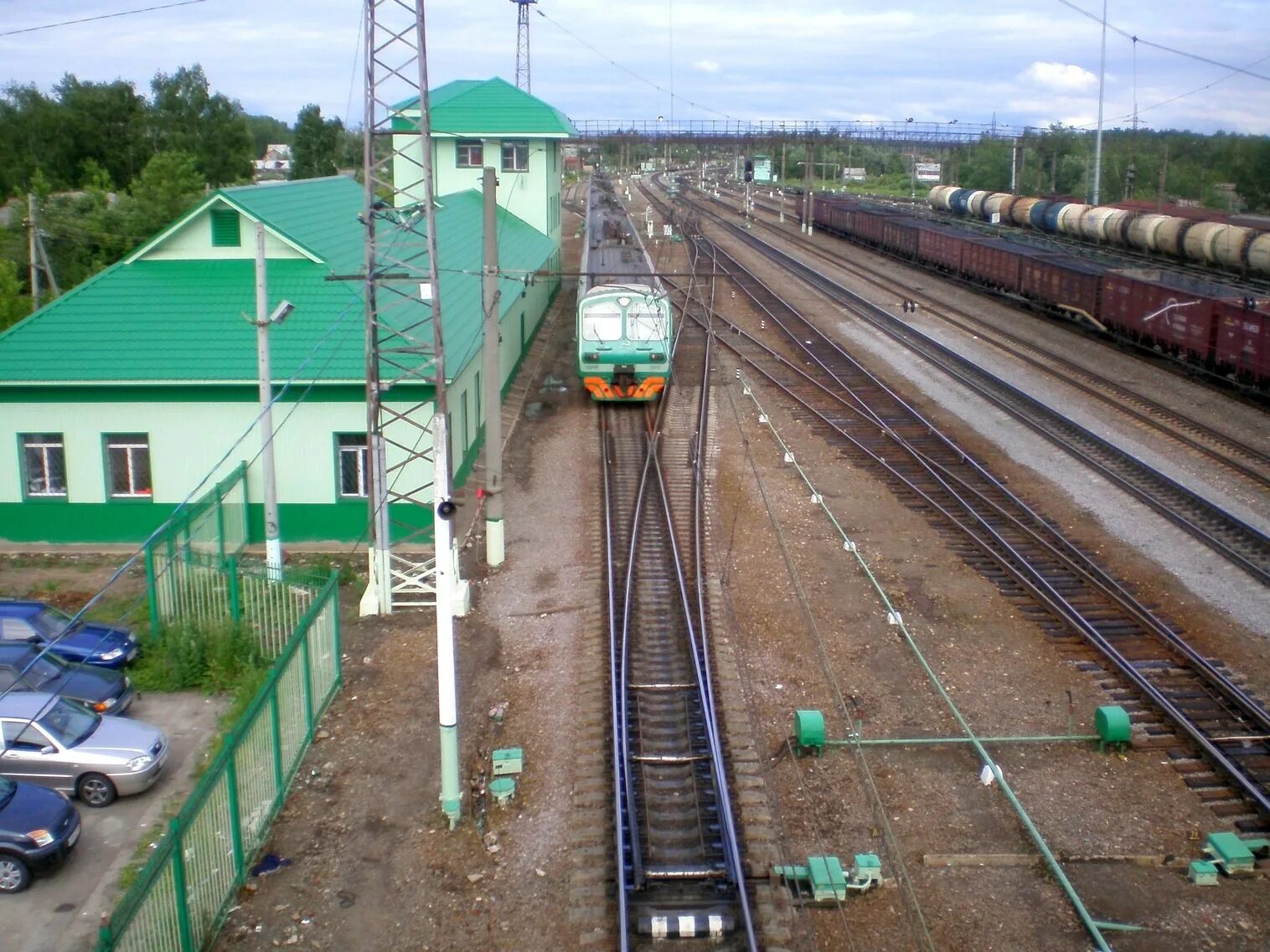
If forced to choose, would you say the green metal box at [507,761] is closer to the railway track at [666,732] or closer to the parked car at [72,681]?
the railway track at [666,732]

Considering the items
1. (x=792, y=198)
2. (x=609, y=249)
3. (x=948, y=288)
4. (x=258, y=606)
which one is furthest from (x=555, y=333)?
(x=792, y=198)

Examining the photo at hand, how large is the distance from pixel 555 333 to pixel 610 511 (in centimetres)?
1687

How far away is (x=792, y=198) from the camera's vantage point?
82.2 meters

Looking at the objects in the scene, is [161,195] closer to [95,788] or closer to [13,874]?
[95,788]

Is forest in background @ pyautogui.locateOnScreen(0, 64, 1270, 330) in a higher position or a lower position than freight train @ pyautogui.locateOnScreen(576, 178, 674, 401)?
higher

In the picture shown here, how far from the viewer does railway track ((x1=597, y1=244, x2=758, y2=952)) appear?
8164 mm

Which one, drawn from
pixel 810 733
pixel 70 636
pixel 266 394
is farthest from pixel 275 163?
pixel 810 733

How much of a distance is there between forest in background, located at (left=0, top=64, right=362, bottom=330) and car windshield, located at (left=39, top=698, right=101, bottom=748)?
2425 centimetres

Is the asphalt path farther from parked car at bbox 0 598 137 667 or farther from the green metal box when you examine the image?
the green metal box

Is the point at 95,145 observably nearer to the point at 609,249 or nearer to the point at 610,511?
the point at 609,249

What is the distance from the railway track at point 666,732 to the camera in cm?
816

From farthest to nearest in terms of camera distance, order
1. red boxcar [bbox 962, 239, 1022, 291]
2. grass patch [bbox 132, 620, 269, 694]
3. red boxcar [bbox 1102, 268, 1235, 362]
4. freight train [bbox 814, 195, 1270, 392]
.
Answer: red boxcar [bbox 962, 239, 1022, 291], red boxcar [bbox 1102, 268, 1235, 362], freight train [bbox 814, 195, 1270, 392], grass patch [bbox 132, 620, 269, 694]

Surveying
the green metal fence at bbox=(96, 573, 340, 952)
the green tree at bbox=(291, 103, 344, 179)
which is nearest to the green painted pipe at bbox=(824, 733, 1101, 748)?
the green metal fence at bbox=(96, 573, 340, 952)

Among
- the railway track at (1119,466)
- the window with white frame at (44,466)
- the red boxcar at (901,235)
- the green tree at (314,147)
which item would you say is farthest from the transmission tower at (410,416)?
the green tree at (314,147)
